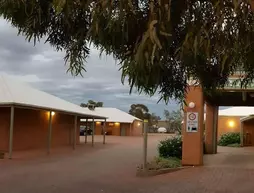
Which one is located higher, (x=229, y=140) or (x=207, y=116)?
(x=207, y=116)

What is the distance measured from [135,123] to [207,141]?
4536 centimetres

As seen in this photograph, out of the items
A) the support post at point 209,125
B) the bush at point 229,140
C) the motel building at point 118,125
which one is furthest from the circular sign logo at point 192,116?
the motel building at point 118,125

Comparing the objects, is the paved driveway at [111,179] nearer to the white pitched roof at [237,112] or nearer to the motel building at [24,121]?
the motel building at [24,121]

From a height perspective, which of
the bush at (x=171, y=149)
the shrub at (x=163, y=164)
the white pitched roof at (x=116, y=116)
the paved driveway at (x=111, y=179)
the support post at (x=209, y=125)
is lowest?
the paved driveway at (x=111, y=179)

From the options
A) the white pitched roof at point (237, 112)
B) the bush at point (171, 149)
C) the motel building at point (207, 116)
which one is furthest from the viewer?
the white pitched roof at point (237, 112)

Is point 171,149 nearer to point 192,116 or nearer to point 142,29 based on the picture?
point 192,116

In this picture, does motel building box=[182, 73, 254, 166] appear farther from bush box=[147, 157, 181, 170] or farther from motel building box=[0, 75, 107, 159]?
motel building box=[0, 75, 107, 159]

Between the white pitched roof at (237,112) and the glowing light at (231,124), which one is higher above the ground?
the white pitched roof at (237,112)

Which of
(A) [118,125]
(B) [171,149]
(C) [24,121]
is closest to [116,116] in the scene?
(A) [118,125]

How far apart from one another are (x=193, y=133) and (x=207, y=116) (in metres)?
9.15

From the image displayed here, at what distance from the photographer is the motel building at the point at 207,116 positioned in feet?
58.8

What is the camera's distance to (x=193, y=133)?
1936 centimetres

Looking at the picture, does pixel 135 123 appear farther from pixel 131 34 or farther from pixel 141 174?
pixel 131 34

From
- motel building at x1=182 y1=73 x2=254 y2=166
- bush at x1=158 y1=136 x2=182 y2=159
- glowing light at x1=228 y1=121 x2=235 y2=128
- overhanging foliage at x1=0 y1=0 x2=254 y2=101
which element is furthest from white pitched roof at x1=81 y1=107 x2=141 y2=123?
overhanging foliage at x1=0 y1=0 x2=254 y2=101
